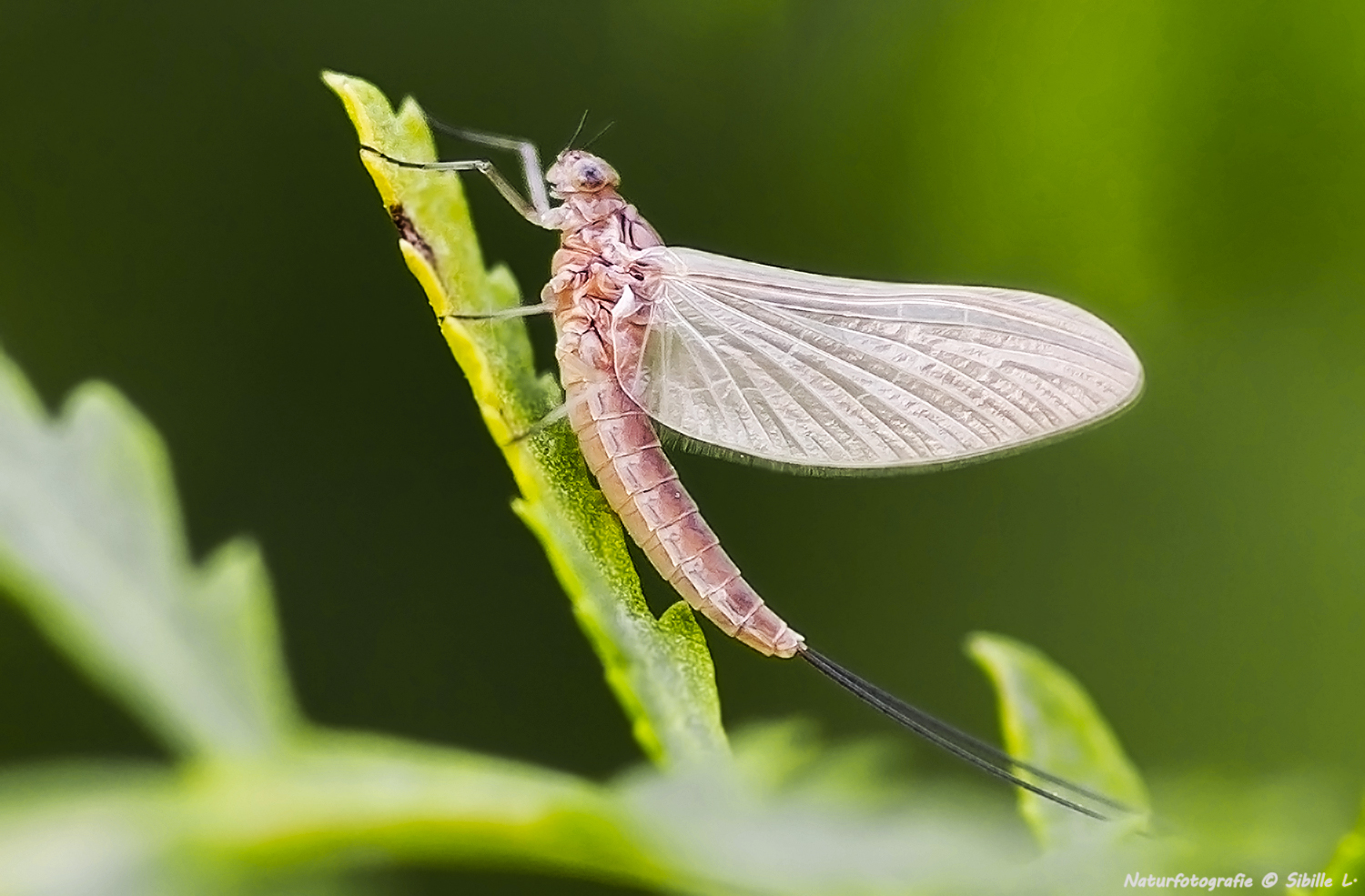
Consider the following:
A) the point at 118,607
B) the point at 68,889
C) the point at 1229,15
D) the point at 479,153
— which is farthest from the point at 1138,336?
the point at 68,889

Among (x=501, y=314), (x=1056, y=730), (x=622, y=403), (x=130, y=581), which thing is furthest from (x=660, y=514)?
(x=130, y=581)

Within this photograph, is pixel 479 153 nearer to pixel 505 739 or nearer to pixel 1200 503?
pixel 505 739

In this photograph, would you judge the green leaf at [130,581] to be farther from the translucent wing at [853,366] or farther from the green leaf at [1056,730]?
the translucent wing at [853,366]

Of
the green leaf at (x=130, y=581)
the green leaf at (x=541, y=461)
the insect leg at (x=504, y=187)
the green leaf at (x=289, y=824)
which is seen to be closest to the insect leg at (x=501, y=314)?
the green leaf at (x=541, y=461)

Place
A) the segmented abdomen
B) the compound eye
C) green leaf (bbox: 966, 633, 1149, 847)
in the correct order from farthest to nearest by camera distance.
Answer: the compound eye < the segmented abdomen < green leaf (bbox: 966, 633, 1149, 847)

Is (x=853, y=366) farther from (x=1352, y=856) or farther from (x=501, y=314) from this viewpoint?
(x=1352, y=856)

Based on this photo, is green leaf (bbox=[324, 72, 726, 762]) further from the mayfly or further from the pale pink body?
the mayfly

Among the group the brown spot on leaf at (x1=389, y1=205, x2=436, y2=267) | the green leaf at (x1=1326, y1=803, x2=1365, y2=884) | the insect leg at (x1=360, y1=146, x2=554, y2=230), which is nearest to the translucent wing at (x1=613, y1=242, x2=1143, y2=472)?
the insect leg at (x1=360, y1=146, x2=554, y2=230)
